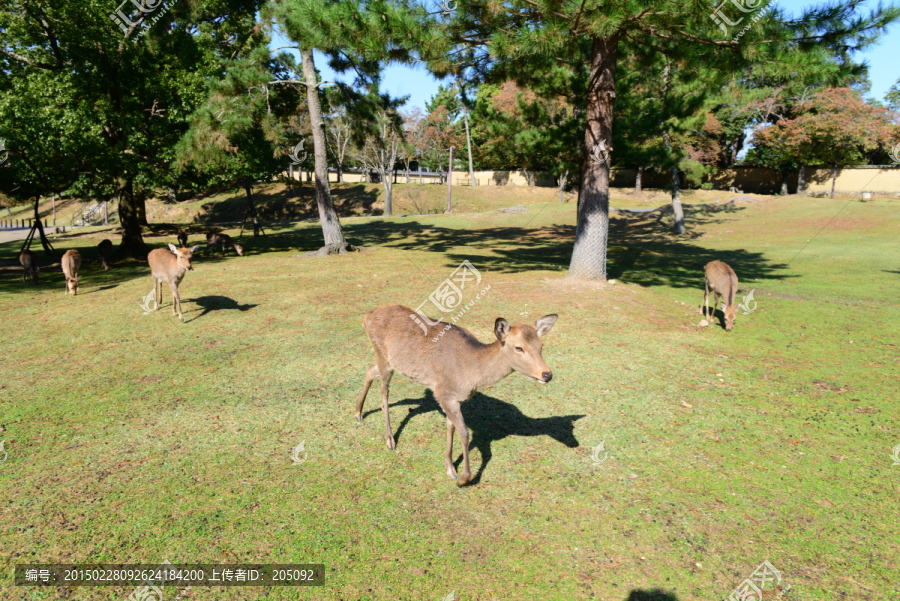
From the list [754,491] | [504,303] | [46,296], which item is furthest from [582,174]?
[46,296]

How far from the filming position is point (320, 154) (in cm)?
2117

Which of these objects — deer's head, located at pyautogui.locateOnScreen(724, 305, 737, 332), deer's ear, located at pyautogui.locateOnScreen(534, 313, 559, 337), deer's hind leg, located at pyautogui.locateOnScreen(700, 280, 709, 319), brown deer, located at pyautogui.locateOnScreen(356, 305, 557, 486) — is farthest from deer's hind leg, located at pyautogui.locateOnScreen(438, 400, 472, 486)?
deer's hind leg, located at pyautogui.locateOnScreen(700, 280, 709, 319)

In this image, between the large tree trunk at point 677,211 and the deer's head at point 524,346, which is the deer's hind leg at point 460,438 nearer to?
the deer's head at point 524,346

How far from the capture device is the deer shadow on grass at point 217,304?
12.7 meters

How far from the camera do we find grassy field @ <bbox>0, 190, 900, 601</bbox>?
4.44m

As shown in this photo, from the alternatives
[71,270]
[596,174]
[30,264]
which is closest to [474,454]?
[596,174]

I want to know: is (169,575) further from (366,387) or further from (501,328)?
(501,328)

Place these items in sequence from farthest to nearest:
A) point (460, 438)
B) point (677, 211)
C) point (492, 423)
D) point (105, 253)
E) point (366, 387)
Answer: point (677, 211), point (105, 253), point (492, 423), point (366, 387), point (460, 438)

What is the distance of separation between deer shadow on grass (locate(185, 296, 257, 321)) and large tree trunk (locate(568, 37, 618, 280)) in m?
8.93

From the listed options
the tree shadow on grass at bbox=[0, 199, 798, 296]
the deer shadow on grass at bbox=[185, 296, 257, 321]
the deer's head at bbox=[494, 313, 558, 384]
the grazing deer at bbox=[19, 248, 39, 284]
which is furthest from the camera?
the tree shadow on grass at bbox=[0, 199, 798, 296]

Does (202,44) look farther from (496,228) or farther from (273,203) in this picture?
(273,203)

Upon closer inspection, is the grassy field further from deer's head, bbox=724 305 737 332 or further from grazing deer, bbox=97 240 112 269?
grazing deer, bbox=97 240 112 269

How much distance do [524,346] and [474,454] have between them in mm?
1722

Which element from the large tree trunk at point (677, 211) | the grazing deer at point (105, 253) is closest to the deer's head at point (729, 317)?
the grazing deer at point (105, 253)
